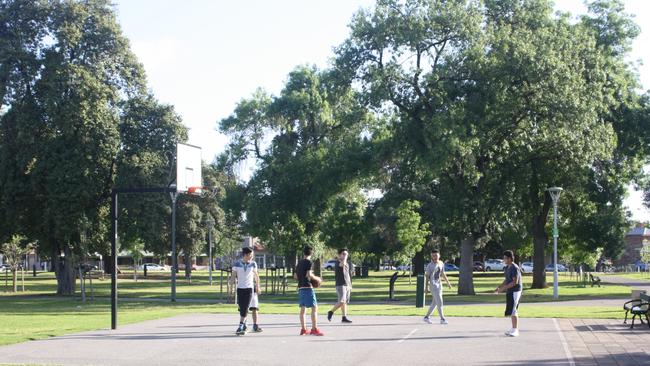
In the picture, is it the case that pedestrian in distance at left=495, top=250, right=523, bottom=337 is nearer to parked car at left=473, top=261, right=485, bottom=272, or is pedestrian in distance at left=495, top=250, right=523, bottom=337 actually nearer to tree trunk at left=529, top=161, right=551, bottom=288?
tree trunk at left=529, top=161, right=551, bottom=288

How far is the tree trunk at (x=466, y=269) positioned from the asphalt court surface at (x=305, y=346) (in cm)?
2033

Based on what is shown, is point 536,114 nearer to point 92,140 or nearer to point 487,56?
point 487,56

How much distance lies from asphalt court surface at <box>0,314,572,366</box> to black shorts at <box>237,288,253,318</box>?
0.56 metres

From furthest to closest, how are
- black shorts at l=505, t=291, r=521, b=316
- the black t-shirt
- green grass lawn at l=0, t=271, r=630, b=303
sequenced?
1. green grass lawn at l=0, t=271, r=630, b=303
2. the black t-shirt
3. black shorts at l=505, t=291, r=521, b=316

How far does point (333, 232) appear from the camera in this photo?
52812 mm

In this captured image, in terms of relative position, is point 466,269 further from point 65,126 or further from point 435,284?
point 65,126

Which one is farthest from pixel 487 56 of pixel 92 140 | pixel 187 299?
pixel 92 140

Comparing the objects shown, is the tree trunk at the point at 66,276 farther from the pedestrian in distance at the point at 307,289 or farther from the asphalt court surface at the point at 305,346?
the pedestrian in distance at the point at 307,289

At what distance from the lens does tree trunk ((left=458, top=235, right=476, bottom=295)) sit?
40812 mm

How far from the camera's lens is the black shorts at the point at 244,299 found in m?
17.5

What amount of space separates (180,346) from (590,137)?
27774mm

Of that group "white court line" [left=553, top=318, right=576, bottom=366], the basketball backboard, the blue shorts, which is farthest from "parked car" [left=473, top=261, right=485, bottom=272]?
the blue shorts

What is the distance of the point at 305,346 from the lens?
15367 mm

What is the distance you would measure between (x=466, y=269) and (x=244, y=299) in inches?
1011
